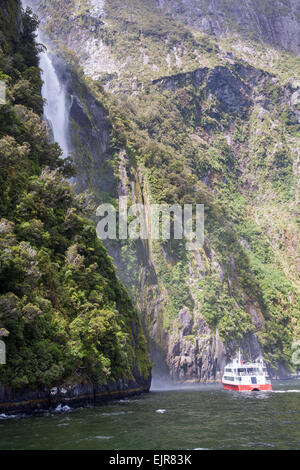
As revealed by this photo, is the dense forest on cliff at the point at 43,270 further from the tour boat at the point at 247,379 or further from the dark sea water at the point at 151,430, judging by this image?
the tour boat at the point at 247,379

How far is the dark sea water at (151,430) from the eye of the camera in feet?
63.8

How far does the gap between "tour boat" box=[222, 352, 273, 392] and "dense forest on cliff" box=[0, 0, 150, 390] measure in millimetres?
15085

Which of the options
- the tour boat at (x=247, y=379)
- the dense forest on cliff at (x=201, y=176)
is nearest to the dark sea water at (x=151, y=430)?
the tour boat at (x=247, y=379)

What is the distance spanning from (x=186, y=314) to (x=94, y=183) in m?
31.5

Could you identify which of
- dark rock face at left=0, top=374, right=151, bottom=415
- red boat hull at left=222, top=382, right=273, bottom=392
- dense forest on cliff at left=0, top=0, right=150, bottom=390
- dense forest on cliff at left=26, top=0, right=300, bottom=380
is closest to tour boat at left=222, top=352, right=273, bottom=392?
red boat hull at left=222, top=382, right=273, bottom=392

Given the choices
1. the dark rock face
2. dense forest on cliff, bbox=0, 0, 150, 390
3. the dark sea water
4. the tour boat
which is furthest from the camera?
the tour boat

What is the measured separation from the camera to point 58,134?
79.4 meters

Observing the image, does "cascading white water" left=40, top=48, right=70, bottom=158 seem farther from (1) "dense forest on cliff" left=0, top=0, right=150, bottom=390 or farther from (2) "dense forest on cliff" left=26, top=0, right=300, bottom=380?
(1) "dense forest on cliff" left=0, top=0, right=150, bottom=390

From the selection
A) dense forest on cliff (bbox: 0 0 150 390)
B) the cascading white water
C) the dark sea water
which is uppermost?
the cascading white water

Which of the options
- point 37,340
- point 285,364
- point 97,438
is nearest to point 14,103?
point 37,340

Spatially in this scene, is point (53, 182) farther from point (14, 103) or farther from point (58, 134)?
point (58, 134)

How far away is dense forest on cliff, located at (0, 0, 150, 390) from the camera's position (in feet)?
94.6

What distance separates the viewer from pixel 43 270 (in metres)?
34.9

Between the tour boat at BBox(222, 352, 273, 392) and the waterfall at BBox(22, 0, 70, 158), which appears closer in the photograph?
the tour boat at BBox(222, 352, 273, 392)
